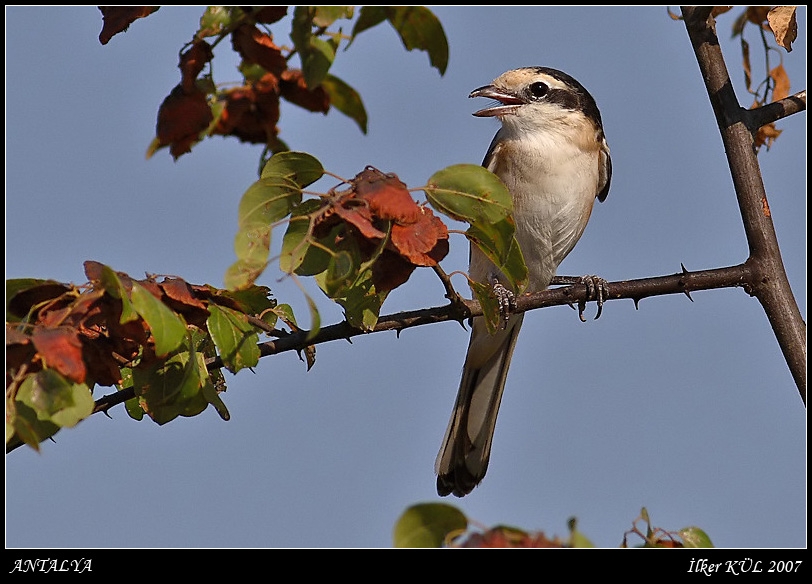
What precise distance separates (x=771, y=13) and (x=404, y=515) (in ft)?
10.5

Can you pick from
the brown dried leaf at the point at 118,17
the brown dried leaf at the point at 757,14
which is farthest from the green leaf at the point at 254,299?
the brown dried leaf at the point at 757,14

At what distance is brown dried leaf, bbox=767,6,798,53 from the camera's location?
446cm

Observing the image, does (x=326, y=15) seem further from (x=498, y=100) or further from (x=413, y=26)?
(x=498, y=100)

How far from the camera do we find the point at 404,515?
2.60m

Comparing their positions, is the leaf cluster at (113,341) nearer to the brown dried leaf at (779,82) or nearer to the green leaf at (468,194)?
the green leaf at (468,194)

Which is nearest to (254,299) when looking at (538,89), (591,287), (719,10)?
(591,287)

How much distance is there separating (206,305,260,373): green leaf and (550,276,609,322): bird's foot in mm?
1840

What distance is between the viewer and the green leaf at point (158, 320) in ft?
9.98

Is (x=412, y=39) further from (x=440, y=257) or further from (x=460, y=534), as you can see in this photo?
(x=460, y=534)

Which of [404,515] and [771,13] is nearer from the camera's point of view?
[404,515]

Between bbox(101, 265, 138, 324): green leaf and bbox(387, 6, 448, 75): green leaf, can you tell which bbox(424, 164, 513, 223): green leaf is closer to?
bbox(387, 6, 448, 75): green leaf

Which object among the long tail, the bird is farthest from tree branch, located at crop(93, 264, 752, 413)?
the long tail

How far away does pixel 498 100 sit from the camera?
7027 millimetres

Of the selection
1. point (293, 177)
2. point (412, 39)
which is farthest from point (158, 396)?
point (412, 39)
